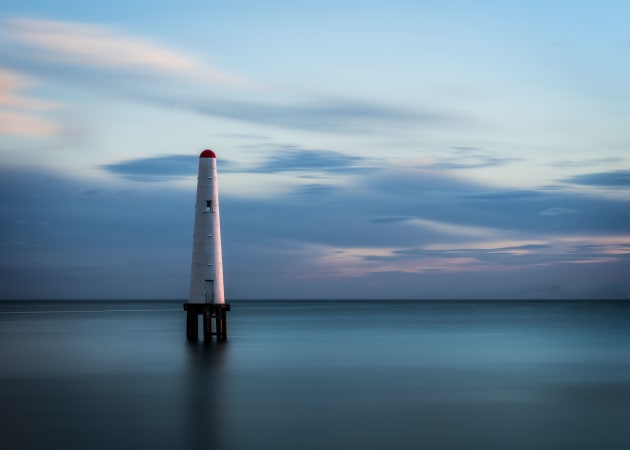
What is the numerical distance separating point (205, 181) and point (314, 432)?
20.2 metres

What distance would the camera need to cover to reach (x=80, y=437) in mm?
19266

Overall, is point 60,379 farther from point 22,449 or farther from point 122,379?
point 22,449

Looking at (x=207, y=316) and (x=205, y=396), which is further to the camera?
(x=207, y=316)

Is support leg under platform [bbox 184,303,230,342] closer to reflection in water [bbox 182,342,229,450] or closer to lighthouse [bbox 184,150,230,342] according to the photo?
lighthouse [bbox 184,150,230,342]

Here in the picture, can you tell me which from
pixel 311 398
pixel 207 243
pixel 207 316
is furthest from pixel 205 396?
pixel 207 316

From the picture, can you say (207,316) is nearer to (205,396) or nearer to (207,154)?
(207,154)

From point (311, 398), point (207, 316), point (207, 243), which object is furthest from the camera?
point (207, 316)

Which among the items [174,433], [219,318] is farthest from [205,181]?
[174,433]

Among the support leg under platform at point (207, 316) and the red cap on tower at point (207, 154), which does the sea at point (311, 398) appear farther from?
the red cap on tower at point (207, 154)

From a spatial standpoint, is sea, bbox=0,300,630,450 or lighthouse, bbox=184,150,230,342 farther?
lighthouse, bbox=184,150,230,342

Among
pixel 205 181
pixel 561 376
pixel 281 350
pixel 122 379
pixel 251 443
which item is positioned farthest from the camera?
pixel 281 350

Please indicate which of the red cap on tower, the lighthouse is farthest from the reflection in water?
the red cap on tower

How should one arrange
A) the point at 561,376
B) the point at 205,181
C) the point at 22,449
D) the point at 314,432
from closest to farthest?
the point at 22,449, the point at 314,432, the point at 561,376, the point at 205,181

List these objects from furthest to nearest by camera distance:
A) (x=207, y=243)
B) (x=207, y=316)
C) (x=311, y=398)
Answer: (x=207, y=316), (x=207, y=243), (x=311, y=398)
